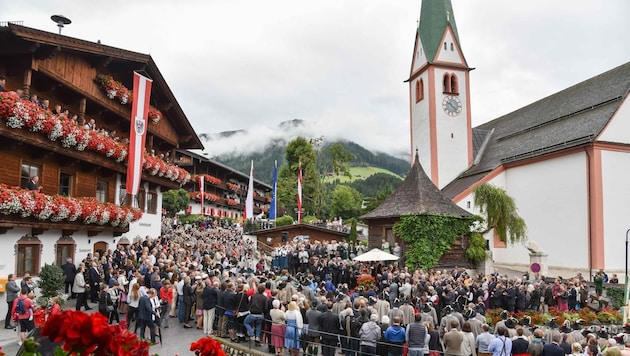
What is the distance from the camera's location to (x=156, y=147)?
31172 mm

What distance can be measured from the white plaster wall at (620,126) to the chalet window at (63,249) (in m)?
31.2

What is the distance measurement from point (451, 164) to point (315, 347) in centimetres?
3522

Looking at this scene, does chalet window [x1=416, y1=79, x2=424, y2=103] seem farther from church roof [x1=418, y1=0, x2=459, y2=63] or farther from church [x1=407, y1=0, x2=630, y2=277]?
church roof [x1=418, y1=0, x2=459, y2=63]

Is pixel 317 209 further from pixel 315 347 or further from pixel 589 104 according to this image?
pixel 315 347

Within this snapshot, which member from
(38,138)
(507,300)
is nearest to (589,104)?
(507,300)

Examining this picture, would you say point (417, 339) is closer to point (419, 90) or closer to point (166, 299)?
point (166, 299)

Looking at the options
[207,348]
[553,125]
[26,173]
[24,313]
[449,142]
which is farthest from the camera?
[449,142]

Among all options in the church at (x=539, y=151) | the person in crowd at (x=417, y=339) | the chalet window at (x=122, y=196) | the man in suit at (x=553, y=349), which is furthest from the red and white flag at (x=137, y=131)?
the church at (x=539, y=151)

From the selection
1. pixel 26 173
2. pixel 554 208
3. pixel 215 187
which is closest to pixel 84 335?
pixel 26 173

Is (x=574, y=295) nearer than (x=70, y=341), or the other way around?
(x=70, y=341)

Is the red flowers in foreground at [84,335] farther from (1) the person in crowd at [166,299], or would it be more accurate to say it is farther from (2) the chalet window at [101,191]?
(2) the chalet window at [101,191]

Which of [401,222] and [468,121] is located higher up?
[468,121]

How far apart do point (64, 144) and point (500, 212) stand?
26.6 m

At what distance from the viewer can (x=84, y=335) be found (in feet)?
8.57
